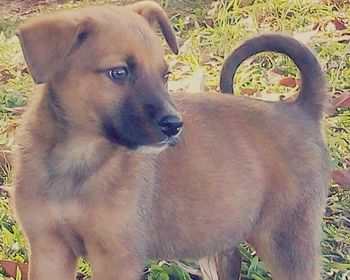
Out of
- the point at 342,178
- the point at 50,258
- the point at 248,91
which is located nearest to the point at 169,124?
the point at 50,258

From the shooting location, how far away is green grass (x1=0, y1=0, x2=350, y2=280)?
4.75 m

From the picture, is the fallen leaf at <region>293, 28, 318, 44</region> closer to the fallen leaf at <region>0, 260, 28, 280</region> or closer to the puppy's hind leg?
the puppy's hind leg

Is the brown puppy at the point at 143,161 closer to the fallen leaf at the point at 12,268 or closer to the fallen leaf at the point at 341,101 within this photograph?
the fallen leaf at the point at 12,268

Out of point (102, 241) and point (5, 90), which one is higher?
point (102, 241)

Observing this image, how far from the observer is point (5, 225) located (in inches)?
192

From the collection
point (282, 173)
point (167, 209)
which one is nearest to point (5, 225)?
point (167, 209)

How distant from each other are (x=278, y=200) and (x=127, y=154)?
0.70 m

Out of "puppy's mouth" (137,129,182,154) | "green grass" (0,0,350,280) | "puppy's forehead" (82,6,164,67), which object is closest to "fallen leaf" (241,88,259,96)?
"green grass" (0,0,350,280)

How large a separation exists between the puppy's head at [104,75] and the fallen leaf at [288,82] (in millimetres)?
2562

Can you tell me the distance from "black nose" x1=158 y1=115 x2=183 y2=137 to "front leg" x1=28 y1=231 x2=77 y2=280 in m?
0.64

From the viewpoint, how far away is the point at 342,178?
17.3 feet

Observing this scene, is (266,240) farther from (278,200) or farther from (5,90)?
(5,90)

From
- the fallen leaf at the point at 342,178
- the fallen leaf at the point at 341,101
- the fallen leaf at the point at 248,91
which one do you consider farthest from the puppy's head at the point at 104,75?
the fallen leaf at the point at 341,101

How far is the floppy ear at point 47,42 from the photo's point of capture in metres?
3.57
